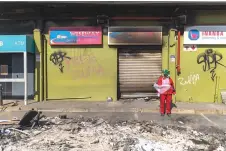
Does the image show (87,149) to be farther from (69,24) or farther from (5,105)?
(69,24)

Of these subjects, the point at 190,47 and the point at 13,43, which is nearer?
the point at 13,43

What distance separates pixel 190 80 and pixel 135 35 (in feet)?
9.80

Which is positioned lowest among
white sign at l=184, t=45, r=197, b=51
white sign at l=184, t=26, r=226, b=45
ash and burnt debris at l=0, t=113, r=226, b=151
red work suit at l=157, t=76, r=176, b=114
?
ash and burnt debris at l=0, t=113, r=226, b=151

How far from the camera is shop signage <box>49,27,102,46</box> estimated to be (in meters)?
13.4

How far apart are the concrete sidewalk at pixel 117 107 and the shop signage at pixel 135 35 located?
97.7 inches

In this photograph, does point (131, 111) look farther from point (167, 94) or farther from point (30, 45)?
point (30, 45)

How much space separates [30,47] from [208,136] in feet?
26.3

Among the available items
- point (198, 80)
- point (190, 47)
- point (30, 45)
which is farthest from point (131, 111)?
point (30, 45)

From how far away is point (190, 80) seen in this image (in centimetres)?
1356

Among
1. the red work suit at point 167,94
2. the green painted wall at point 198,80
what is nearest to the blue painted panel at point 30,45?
the red work suit at point 167,94

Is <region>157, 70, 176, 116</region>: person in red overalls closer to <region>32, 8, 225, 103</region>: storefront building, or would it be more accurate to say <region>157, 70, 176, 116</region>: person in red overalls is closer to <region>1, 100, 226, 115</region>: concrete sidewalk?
<region>1, 100, 226, 115</region>: concrete sidewalk

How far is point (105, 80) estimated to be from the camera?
13.6 m

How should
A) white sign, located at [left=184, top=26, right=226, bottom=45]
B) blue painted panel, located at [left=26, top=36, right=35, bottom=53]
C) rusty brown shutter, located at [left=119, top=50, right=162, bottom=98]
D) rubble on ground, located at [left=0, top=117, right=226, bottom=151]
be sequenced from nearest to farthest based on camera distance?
rubble on ground, located at [left=0, top=117, right=226, bottom=151], blue painted panel, located at [left=26, top=36, right=35, bottom=53], white sign, located at [left=184, top=26, right=226, bottom=45], rusty brown shutter, located at [left=119, top=50, right=162, bottom=98]

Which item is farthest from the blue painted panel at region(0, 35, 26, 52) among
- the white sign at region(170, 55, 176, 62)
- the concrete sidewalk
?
the white sign at region(170, 55, 176, 62)
